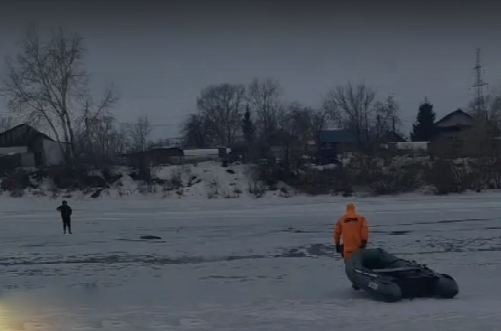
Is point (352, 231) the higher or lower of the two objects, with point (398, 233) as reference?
higher

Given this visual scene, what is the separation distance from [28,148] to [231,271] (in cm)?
5235

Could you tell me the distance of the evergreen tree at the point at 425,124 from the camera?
287ft

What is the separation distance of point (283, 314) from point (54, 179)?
144 ft

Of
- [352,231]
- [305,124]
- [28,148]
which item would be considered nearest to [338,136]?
[305,124]

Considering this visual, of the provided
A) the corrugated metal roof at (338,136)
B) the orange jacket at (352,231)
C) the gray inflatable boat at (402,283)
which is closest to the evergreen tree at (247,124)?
the corrugated metal roof at (338,136)

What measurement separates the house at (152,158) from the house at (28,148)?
5.50 metres

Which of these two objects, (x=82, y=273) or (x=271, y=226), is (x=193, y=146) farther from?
(x=82, y=273)

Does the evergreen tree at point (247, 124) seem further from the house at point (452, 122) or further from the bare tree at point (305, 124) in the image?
the house at point (452, 122)

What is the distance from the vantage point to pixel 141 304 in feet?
48.9

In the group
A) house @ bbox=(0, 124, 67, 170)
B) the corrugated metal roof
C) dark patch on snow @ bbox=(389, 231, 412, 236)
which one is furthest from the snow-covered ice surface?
the corrugated metal roof

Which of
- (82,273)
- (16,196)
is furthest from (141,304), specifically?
(16,196)

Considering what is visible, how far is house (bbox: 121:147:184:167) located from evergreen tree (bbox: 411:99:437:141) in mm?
35668

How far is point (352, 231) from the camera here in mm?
15297

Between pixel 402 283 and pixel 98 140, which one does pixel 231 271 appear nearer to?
pixel 402 283
